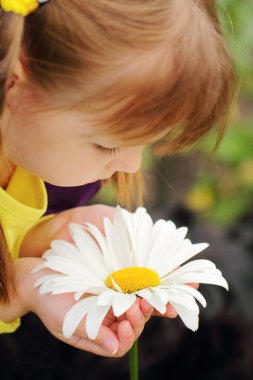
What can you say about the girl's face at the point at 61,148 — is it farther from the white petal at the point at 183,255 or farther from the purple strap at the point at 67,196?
the purple strap at the point at 67,196

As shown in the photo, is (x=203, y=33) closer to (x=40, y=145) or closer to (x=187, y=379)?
(x=40, y=145)

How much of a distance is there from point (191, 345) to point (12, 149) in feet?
3.27

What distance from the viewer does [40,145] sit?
39.5 inches

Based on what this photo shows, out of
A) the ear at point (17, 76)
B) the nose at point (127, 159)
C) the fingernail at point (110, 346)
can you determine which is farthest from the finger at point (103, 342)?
the ear at point (17, 76)

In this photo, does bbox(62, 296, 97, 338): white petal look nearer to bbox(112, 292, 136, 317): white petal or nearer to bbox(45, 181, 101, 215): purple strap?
bbox(112, 292, 136, 317): white petal

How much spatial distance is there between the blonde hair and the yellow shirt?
0.77 ft

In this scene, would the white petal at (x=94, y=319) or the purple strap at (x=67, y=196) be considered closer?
→ the white petal at (x=94, y=319)

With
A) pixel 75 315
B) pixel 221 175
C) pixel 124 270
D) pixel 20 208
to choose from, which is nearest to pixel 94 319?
pixel 75 315

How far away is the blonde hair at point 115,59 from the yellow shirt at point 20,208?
0.23 metres

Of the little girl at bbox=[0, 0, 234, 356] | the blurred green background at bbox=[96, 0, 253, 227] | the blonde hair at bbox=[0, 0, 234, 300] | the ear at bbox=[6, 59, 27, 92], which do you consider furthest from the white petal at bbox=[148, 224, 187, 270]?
the blurred green background at bbox=[96, 0, 253, 227]

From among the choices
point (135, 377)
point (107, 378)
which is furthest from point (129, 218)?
point (107, 378)

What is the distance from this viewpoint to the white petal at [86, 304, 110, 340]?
0.94 meters

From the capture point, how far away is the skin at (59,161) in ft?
3.18

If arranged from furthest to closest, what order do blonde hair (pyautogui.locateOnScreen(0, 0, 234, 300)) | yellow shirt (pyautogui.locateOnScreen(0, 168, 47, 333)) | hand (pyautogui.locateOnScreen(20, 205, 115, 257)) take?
hand (pyautogui.locateOnScreen(20, 205, 115, 257)), yellow shirt (pyautogui.locateOnScreen(0, 168, 47, 333)), blonde hair (pyautogui.locateOnScreen(0, 0, 234, 300))
